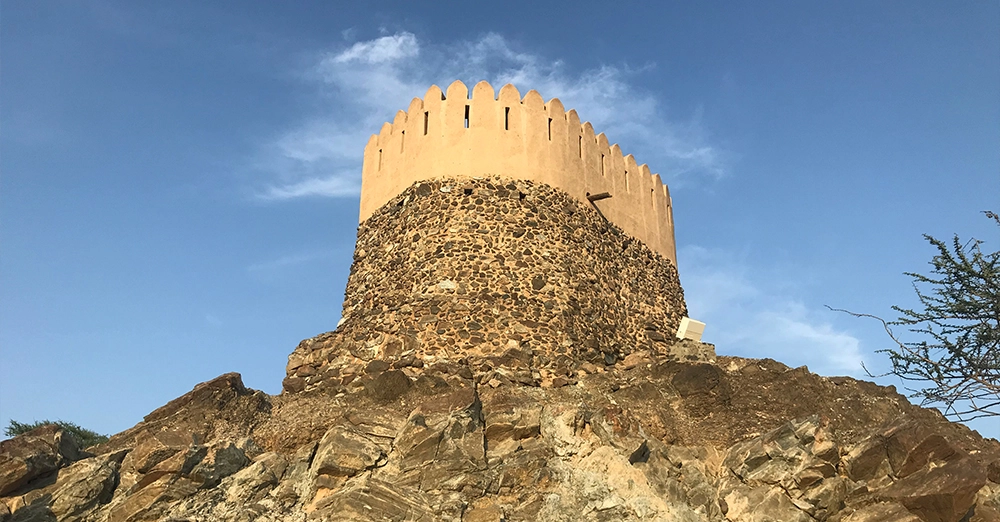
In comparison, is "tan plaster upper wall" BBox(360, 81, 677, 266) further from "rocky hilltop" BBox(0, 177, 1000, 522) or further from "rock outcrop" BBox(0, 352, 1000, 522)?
"rock outcrop" BBox(0, 352, 1000, 522)

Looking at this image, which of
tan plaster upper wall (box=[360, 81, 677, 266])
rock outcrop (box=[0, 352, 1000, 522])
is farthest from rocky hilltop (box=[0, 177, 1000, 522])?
tan plaster upper wall (box=[360, 81, 677, 266])

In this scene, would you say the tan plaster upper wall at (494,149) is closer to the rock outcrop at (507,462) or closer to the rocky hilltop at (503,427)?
the rocky hilltop at (503,427)

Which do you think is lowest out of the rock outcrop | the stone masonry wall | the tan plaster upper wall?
the rock outcrop

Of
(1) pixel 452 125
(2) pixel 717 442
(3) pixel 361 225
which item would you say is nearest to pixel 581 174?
(1) pixel 452 125

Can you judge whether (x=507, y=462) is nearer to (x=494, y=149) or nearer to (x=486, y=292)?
(x=486, y=292)

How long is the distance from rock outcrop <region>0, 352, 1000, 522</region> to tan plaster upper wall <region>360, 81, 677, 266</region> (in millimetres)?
4514

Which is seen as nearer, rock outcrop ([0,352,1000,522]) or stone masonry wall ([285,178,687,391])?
rock outcrop ([0,352,1000,522])

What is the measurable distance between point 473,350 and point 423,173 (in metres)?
3.77

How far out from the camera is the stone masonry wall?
1210 centimetres

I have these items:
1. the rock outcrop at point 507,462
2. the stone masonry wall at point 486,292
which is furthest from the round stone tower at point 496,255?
the rock outcrop at point 507,462

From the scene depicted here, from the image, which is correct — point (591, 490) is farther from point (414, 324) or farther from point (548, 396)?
point (414, 324)

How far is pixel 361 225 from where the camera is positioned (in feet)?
49.9

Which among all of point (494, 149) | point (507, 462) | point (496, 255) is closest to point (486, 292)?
point (496, 255)

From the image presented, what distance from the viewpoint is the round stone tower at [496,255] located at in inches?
480
